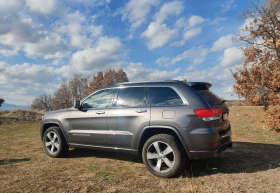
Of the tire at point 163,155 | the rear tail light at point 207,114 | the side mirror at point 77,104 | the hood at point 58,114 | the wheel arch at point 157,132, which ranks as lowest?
the tire at point 163,155

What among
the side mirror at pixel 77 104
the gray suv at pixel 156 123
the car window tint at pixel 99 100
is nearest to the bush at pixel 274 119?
the gray suv at pixel 156 123

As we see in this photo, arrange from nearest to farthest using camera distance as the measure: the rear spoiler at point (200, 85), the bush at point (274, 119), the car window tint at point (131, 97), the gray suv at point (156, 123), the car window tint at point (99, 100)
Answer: the gray suv at point (156, 123), the rear spoiler at point (200, 85), the car window tint at point (131, 97), the car window tint at point (99, 100), the bush at point (274, 119)

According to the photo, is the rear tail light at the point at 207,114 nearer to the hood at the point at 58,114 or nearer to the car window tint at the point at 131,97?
the car window tint at the point at 131,97

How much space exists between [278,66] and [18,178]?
39.6 ft

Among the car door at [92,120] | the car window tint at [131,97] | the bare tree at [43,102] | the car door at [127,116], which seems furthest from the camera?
the bare tree at [43,102]

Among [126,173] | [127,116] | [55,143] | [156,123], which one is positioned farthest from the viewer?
[55,143]

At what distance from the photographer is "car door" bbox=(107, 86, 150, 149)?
5.14m

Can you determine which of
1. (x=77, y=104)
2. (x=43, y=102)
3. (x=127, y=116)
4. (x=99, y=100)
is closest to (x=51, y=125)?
(x=77, y=104)

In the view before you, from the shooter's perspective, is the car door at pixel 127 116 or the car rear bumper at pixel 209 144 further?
the car door at pixel 127 116

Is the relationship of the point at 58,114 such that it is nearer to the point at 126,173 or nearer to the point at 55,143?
the point at 55,143

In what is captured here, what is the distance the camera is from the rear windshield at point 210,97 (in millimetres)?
A: 4824

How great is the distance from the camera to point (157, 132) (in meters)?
5.05

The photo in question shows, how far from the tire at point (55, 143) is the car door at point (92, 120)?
0.41m

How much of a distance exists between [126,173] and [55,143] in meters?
2.55
